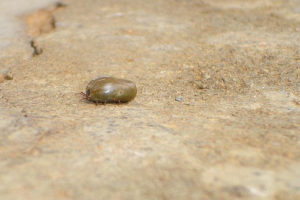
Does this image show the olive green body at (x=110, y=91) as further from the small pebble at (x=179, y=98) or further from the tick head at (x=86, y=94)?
the small pebble at (x=179, y=98)

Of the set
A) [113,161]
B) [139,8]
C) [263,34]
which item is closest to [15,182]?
[113,161]

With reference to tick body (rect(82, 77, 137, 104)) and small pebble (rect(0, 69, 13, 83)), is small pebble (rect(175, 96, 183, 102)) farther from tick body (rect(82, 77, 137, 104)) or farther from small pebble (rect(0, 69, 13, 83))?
small pebble (rect(0, 69, 13, 83))

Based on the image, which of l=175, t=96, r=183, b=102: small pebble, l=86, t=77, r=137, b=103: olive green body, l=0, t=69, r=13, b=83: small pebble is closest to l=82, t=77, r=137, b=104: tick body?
l=86, t=77, r=137, b=103: olive green body

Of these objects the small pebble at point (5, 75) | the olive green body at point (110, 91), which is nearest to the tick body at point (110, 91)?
the olive green body at point (110, 91)

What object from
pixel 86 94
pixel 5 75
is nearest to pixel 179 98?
pixel 86 94

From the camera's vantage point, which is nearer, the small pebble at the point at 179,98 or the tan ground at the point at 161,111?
the tan ground at the point at 161,111

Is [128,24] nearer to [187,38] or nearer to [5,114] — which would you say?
[187,38]
